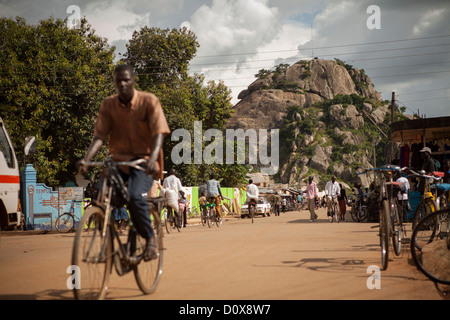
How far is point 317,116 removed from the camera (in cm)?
13125

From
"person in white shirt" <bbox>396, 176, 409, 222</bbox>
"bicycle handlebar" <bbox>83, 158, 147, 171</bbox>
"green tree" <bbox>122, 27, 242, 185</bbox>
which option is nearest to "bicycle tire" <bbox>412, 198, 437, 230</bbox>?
"person in white shirt" <bbox>396, 176, 409, 222</bbox>

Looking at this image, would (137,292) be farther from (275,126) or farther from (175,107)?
(275,126)

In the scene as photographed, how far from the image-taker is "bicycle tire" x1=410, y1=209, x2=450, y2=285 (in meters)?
5.80

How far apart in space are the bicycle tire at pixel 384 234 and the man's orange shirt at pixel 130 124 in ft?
10.7

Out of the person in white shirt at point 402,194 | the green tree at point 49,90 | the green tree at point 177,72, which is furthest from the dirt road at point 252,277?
the green tree at point 177,72

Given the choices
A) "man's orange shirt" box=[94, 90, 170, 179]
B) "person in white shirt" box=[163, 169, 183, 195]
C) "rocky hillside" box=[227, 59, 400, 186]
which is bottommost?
"person in white shirt" box=[163, 169, 183, 195]

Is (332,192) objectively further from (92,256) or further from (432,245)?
(92,256)

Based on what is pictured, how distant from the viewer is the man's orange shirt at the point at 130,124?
4801mm

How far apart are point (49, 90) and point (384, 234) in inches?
925

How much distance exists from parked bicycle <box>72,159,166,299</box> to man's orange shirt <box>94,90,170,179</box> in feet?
0.88

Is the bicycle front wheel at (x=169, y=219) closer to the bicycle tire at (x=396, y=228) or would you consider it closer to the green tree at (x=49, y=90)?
the bicycle tire at (x=396, y=228)

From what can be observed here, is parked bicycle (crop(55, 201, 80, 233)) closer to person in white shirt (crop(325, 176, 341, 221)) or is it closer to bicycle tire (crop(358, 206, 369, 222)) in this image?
person in white shirt (crop(325, 176, 341, 221))

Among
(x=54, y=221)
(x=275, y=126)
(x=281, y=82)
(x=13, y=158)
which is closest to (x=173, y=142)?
(x=54, y=221)

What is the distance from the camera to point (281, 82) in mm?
150750
